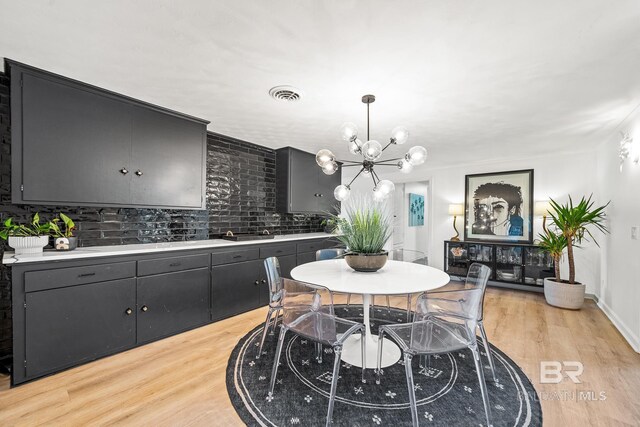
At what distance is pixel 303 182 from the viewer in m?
4.52

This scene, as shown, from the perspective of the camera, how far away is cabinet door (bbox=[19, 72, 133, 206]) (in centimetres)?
209

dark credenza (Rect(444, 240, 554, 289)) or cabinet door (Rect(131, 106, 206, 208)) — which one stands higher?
cabinet door (Rect(131, 106, 206, 208))

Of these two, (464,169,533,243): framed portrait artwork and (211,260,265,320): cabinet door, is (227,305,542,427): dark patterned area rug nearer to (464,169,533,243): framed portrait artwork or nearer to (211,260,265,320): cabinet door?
(211,260,265,320): cabinet door

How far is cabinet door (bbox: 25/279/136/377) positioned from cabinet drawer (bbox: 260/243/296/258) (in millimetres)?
1504

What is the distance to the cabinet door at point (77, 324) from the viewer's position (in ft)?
6.55

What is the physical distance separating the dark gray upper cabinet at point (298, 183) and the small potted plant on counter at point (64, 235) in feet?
8.27

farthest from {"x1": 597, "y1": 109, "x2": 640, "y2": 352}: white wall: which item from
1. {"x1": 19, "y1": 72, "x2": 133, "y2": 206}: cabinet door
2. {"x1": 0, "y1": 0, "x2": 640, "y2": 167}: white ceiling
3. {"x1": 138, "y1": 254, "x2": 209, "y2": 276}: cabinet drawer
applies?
{"x1": 19, "y1": 72, "x2": 133, "y2": 206}: cabinet door

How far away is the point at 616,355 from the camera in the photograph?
2416 mm

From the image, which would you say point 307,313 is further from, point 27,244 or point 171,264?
point 27,244

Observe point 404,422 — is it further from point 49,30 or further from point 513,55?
point 49,30

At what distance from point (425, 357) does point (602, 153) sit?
3986 mm

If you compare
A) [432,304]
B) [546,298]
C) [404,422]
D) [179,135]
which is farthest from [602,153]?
[179,135]

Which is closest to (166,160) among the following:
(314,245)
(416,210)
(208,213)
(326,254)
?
(208,213)

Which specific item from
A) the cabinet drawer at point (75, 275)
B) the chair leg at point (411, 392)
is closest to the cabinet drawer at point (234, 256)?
the cabinet drawer at point (75, 275)
